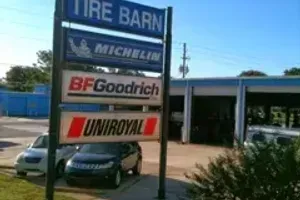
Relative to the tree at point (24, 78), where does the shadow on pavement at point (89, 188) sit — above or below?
below

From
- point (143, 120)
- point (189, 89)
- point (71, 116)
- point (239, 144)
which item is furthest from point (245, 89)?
point (239, 144)

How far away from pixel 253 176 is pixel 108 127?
16.4ft

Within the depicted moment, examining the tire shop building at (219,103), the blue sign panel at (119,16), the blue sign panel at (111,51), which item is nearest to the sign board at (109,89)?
the blue sign panel at (111,51)

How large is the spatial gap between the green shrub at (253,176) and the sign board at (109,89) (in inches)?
145

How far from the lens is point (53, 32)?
9.77 meters

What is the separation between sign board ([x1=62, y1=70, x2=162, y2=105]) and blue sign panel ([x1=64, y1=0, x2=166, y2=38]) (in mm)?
1039

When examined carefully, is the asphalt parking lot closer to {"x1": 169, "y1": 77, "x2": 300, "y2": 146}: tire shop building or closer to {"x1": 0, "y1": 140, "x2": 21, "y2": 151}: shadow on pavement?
{"x1": 0, "y1": 140, "x2": 21, "y2": 151}: shadow on pavement

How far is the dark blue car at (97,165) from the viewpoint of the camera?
16438mm

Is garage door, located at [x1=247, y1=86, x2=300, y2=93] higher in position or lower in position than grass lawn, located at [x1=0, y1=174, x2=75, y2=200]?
higher

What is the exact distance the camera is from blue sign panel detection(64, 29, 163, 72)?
408 inches

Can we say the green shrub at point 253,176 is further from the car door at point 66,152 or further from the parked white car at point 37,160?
the car door at point 66,152

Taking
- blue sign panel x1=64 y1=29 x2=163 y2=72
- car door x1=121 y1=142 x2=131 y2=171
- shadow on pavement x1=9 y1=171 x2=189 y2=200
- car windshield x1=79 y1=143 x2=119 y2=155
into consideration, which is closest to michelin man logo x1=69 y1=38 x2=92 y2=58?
blue sign panel x1=64 y1=29 x2=163 y2=72

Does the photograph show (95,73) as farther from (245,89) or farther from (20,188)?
(245,89)

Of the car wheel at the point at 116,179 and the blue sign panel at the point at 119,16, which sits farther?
the car wheel at the point at 116,179
